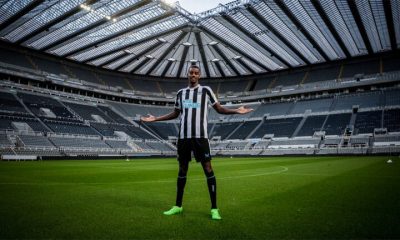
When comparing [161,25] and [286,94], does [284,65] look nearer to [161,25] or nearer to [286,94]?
[286,94]

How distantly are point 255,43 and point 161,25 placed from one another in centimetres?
1403

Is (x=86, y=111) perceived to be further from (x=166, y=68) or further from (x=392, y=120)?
(x=392, y=120)

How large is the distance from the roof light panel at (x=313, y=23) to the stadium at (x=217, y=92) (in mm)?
206

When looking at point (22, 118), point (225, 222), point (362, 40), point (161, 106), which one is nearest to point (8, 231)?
point (225, 222)

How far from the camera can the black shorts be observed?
15.2ft

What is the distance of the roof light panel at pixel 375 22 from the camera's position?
28.7 metres

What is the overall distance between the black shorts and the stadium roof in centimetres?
2895

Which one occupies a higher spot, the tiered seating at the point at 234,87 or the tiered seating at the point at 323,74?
the tiered seating at the point at 323,74

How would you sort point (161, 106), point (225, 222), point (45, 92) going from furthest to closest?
point (161, 106)
point (45, 92)
point (225, 222)

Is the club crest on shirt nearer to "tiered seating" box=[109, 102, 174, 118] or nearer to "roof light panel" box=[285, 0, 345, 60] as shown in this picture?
"roof light panel" box=[285, 0, 345, 60]

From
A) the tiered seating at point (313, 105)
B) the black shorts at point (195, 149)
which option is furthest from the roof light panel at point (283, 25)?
the black shorts at point (195, 149)

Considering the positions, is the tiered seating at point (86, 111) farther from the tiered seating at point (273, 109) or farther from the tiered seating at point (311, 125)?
the tiered seating at point (311, 125)

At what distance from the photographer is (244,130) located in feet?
180

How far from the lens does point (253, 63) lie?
175 ft
